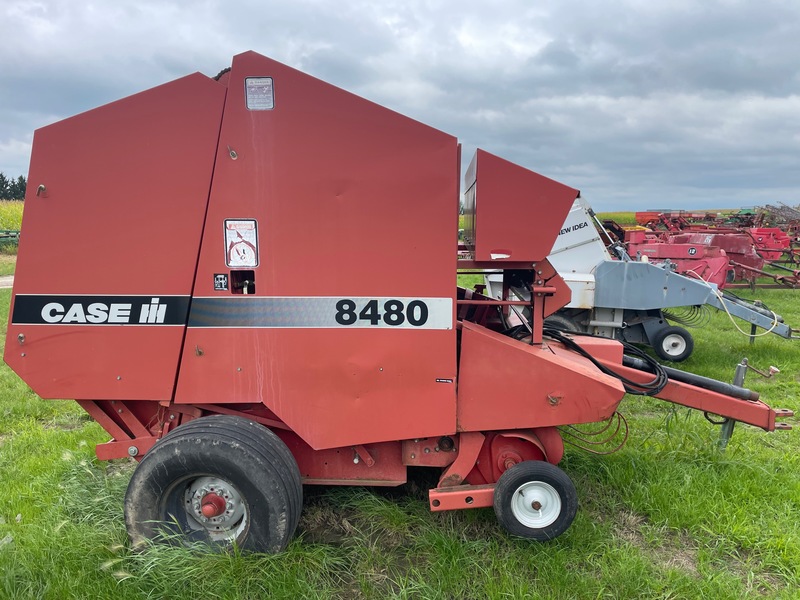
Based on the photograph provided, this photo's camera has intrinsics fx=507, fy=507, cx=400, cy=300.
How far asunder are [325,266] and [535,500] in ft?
5.74

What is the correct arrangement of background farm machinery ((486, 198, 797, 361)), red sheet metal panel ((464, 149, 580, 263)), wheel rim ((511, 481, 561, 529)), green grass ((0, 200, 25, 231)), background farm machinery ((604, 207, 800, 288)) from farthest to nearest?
1. green grass ((0, 200, 25, 231))
2. background farm machinery ((604, 207, 800, 288))
3. background farm machinery ((486, 198, 797, 361))
4. wheel rim ((511, 481, 561, 529))
5. red sheet metal panel ((464, 149, 580, 263))

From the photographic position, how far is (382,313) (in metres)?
2.76

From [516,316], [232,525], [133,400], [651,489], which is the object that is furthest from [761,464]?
[133,400]

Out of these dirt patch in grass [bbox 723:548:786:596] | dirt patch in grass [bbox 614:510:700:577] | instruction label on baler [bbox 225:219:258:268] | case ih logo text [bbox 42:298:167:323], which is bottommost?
dirt patch in grass [bbox 723:548:786:596]

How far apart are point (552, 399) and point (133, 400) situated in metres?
2.46

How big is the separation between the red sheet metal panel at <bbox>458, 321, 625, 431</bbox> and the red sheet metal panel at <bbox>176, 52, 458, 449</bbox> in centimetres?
12

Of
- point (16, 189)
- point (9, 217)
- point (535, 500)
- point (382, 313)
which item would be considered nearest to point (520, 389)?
point (535, 500)

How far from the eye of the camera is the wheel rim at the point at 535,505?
284cm

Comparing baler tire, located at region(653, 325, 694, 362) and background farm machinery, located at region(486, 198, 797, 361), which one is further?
baler tire, located at region(653, 325, 694, 362)

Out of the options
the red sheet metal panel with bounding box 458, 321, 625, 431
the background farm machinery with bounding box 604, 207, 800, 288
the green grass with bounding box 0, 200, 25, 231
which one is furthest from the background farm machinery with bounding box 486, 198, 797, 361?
the green grass with bounding box 0, 200, 25, 231

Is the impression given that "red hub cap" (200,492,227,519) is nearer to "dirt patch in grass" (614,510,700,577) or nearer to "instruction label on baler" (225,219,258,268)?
"instruction label on baler" (225,219,258,268)

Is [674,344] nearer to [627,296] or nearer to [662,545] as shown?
[627,296]

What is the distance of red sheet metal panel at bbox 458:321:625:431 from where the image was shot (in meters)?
2.84

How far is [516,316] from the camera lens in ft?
12.8
